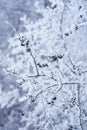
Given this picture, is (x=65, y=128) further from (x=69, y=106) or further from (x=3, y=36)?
(x=3, y=36)

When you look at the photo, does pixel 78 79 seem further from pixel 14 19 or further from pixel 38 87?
pixel 14 19

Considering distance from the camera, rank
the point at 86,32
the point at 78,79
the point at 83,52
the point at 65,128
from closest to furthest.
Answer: the point at 78,79 → the point at 83,52 → the point at 65,128 → the point at 86,32

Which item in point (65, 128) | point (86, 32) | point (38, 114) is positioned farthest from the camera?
point (86, 32)

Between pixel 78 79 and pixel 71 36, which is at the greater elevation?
pixel 71 36

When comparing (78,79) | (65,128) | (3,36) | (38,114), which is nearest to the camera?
(78,79)

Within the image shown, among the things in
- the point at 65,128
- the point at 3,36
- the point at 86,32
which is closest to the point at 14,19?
the point at 3,36

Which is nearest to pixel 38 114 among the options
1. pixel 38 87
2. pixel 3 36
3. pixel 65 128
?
pixel 65 128

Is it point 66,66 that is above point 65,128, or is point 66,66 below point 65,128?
above

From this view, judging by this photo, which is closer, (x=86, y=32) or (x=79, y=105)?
(x=79, y=105)

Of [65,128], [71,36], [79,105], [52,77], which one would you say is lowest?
[65,128]
